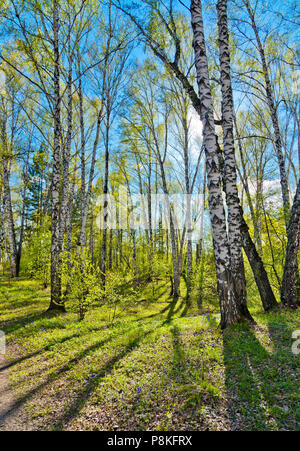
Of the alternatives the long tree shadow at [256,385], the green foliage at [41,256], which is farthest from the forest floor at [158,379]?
the green foliage at [41,256]

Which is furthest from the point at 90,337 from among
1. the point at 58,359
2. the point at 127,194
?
the point at 127,194

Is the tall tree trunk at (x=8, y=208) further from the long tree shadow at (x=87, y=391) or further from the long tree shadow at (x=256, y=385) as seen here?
the long tree shadow at (x=256, y=385)

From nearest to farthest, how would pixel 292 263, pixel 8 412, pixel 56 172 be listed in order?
pixel 8 412
pixel 292 263
pixel 56 172

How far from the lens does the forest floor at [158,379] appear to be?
8.17ft

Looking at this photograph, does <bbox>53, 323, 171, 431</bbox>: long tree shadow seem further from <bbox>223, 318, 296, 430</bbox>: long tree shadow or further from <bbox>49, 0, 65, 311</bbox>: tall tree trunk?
<bbox>49, 0, 65, 311</bbox>: tall tree trunk

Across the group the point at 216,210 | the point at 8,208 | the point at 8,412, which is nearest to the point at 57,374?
the point at 8,412

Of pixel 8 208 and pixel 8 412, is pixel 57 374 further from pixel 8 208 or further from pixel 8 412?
pixel 8 208

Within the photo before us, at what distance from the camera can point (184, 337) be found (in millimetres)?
4633

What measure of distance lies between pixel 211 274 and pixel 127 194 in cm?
1115

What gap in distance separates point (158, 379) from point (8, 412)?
2213 millimetres

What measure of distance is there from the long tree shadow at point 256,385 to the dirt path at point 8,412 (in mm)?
2672

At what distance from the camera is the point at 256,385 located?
2785mm

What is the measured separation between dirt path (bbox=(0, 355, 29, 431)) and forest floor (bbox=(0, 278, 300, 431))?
0.04 ft

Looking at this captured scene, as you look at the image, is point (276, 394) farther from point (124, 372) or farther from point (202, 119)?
point (202, 119)
